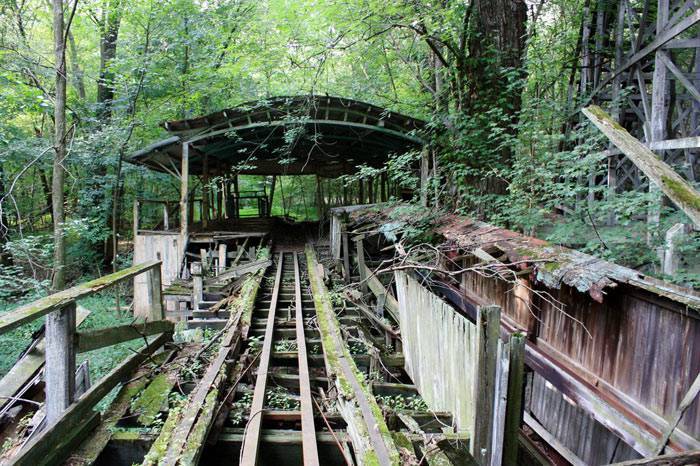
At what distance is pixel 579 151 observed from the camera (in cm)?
516

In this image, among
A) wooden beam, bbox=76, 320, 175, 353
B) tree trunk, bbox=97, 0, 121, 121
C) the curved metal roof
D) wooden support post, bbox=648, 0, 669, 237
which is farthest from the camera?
tree trunk, bbox=97, 0, 121, 121

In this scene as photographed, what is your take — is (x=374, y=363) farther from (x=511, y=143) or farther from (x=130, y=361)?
(x=511, y=143)

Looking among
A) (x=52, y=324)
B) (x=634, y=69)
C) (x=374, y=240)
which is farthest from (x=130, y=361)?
(x=634, y=69)

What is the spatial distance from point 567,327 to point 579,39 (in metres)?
8.79

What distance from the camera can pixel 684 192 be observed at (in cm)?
208

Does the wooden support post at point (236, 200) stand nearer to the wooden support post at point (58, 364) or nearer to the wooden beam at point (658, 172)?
the wooden support post at point (58, 364)

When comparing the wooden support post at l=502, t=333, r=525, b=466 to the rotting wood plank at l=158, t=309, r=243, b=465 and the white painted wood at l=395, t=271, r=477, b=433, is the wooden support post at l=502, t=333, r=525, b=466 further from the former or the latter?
the rotting wood plank at l=158, t=309, r=243, b=465

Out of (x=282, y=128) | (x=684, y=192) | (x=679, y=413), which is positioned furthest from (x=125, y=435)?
(x=282, y=128)

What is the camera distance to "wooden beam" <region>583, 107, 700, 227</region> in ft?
6.73

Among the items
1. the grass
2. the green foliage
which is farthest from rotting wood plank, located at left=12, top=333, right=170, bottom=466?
the grass

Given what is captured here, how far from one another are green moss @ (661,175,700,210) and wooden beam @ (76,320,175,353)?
416cm

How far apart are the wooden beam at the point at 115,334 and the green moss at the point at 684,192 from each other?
416 cm

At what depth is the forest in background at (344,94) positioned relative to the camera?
5.89m

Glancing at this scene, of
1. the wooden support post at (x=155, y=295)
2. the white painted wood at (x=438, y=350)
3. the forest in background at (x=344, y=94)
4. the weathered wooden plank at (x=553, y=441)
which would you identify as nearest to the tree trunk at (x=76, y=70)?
the forest in background at (x=344, y=94)
